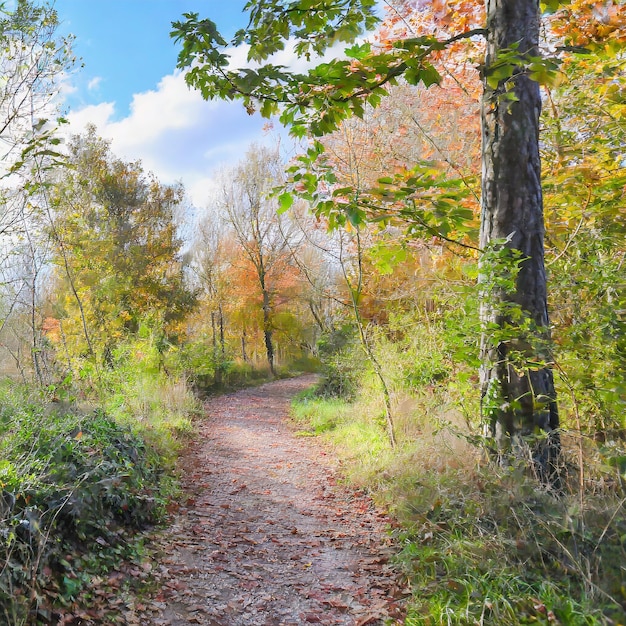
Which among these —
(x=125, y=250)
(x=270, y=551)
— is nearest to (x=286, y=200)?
(x=270, y=551)

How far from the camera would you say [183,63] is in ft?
10.3

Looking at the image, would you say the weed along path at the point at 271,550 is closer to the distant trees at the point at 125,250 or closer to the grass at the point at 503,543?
the grass at the point at 503,543

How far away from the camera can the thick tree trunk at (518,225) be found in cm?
337

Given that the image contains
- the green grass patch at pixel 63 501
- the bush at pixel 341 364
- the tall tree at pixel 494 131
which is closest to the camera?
the green grass patch at pixel 63 501

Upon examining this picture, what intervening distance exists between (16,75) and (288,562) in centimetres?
563

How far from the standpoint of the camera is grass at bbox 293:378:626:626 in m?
2.49

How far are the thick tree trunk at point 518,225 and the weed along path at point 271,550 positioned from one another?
5.22 feet

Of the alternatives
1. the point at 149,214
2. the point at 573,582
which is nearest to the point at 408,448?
the point at 573,582

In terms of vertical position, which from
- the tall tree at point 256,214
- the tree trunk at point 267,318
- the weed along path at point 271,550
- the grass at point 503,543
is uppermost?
the tall tree at point 256,214

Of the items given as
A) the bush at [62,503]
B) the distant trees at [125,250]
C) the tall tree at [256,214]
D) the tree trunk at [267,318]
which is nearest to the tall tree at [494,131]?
the bush at [62,503]

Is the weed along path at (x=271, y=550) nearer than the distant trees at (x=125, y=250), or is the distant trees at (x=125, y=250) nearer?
the weed along path at (x=271, y=550)

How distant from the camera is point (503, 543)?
9.93 feet

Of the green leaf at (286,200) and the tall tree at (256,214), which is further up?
the tall tree at (256,214)

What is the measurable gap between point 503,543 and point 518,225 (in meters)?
2.19
